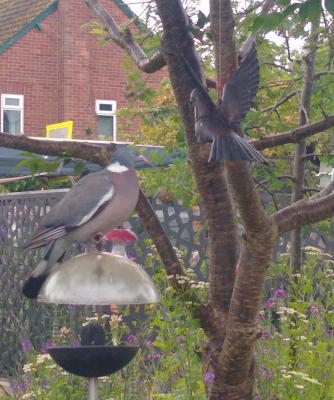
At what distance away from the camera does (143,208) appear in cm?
354

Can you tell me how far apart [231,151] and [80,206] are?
1.26 m

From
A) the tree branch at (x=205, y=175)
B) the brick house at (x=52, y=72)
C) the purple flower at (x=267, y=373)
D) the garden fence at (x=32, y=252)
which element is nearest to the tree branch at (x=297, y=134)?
the tree branch at (x=205, y=175)

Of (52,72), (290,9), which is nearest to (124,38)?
(290,9)

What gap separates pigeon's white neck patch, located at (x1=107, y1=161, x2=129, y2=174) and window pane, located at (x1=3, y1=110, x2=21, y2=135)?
1665 cm

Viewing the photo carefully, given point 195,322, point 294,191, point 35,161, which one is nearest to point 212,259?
point 195,322

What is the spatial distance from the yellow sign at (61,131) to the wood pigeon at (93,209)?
29.2 ft

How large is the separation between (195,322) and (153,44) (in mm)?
2064

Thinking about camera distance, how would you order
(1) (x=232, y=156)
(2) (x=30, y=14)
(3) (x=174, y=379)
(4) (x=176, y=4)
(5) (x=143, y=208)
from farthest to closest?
(2) (x=30, y=14)
(3) (x=174, y=379)
(5) (x=143, y=208)
(4) (x=176, y=4)
(1) (x=232, y=156)

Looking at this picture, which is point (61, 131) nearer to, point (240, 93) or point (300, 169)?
point (300, 169)

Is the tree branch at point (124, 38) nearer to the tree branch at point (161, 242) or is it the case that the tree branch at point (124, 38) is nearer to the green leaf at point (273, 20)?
the tree branch at point (161, 242)

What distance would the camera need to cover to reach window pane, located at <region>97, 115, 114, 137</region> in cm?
2064

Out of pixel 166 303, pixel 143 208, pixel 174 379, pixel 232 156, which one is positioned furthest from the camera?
pixel 174 379

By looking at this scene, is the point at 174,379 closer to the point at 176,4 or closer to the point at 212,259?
the point at 212,259

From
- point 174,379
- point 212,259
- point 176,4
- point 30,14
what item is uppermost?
point 30,14
